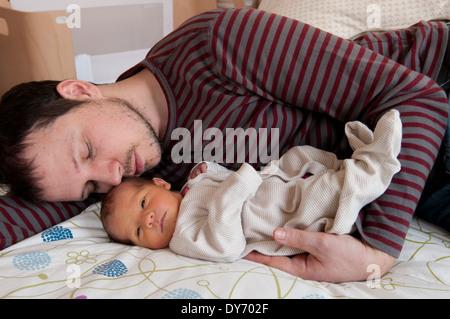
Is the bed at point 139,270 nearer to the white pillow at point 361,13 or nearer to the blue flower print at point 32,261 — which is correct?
the blue flower print at point 32,261

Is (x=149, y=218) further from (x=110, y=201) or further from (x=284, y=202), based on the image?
(x=284, y=202)

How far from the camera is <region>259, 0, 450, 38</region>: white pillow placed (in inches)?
53.7

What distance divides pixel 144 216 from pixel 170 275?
8.9 inches

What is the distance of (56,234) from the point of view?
41.8 inches

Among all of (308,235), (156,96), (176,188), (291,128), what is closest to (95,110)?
(156,96)

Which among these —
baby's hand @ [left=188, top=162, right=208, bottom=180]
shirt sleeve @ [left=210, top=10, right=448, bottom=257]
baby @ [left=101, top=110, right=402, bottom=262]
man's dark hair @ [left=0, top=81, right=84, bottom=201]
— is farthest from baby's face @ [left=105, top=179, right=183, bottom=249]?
shirt sleeve @ [left=210, top=10, right=448, bottom=257]

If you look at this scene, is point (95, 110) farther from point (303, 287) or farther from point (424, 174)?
point (424, 174)

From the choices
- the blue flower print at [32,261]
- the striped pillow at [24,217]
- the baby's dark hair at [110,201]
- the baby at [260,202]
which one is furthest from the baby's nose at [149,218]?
the striped pillow at [24,217]

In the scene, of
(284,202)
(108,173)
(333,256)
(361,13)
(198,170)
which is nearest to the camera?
(333,256)

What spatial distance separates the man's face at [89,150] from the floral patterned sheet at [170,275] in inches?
6.3

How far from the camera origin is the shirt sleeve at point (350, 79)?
893 millimetres

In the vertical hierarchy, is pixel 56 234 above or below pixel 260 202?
below

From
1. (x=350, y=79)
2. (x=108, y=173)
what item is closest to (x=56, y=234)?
(x=108, y=173)

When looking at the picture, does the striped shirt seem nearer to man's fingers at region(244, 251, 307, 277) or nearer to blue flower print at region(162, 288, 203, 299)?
man's fingers at region(244, 251, 307, 277)
